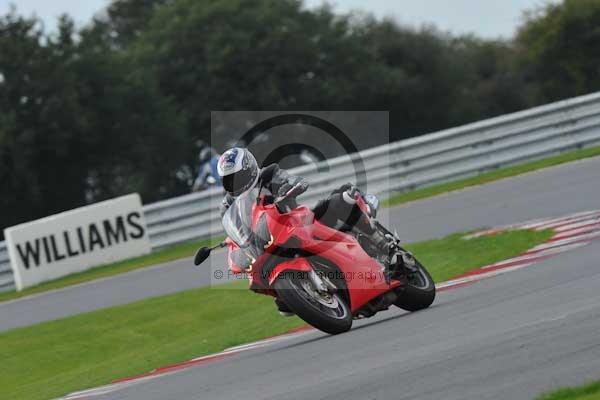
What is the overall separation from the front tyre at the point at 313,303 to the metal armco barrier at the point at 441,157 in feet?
39.5

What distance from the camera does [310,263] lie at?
9.62 m

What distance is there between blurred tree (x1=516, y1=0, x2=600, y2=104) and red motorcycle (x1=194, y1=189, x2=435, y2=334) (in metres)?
41.8

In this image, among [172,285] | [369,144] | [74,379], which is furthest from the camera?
[369,144]

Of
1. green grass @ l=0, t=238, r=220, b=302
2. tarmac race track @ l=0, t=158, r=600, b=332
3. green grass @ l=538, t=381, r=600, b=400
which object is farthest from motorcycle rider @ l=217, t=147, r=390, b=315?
green grass @ l=0, t=238, r=220, b=302

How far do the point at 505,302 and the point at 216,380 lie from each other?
235cm

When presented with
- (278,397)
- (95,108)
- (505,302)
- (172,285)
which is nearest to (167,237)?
(172,285)

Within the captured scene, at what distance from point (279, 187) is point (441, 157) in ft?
42.8

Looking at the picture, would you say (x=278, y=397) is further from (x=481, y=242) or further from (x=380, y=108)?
(x=380, y=108)

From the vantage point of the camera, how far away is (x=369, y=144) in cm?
4203

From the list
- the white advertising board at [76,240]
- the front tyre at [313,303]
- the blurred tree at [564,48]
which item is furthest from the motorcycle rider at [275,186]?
the blurred tree at [564,48]

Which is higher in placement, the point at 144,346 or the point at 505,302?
the point at 505,302

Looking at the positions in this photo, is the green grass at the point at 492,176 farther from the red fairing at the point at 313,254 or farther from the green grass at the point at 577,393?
the green grass at the point at 577,393

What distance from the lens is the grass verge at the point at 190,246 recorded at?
→ 19.7 m

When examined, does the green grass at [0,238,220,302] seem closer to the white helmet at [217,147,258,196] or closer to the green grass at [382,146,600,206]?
the green grass at [382,146,600,206]
